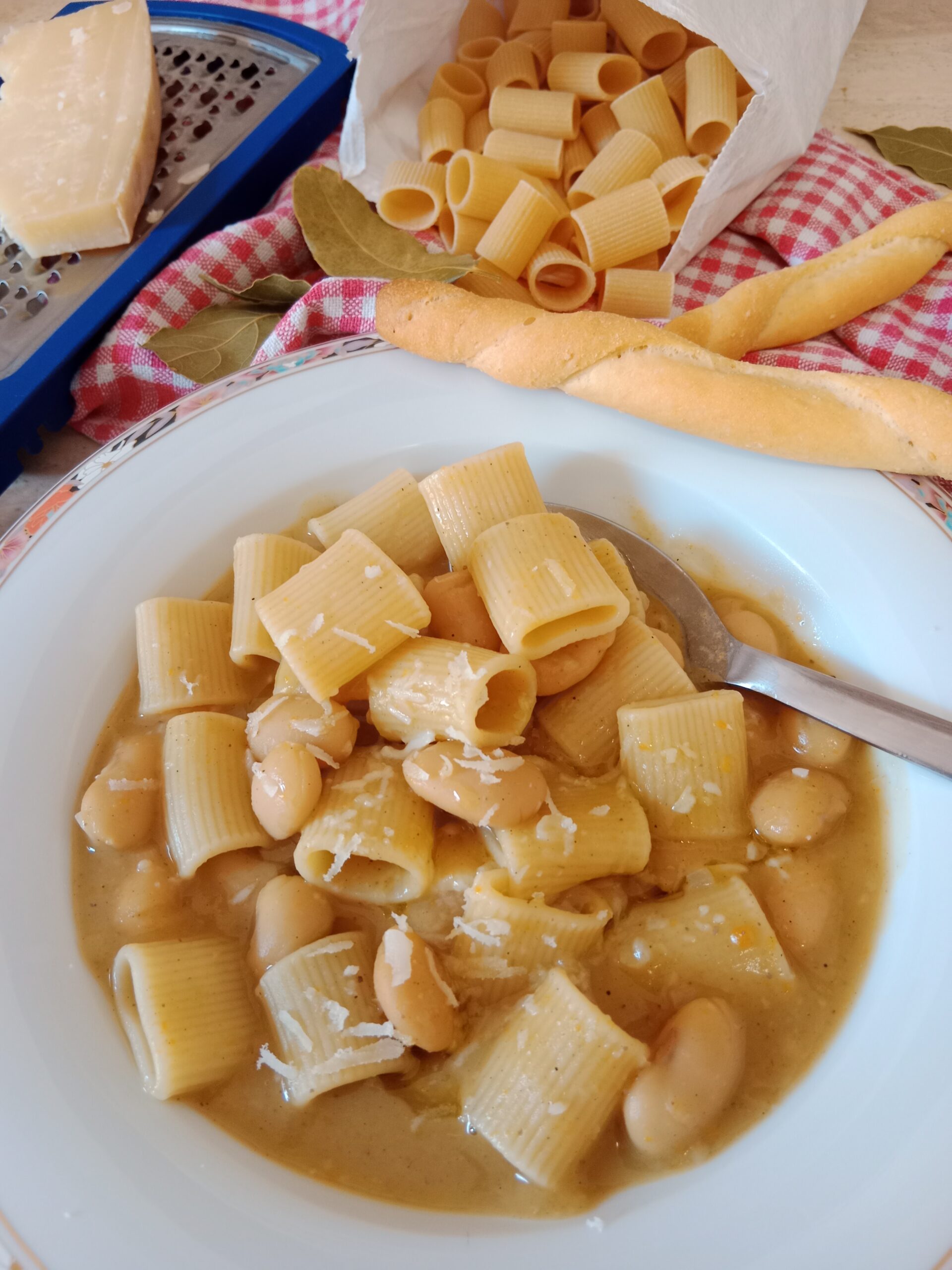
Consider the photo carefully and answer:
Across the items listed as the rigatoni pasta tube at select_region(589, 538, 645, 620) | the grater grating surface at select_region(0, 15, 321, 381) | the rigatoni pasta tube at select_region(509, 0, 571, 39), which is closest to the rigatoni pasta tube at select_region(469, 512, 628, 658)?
the rigatoni pasta tube at select_region(589, 538, 645, 620)

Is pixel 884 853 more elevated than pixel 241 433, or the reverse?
pixel 241 433

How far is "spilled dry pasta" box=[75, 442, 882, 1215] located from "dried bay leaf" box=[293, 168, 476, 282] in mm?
820

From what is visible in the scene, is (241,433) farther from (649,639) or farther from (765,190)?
(765,190)

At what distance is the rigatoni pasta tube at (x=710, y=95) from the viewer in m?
2.49

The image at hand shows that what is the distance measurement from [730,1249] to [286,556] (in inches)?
52.4

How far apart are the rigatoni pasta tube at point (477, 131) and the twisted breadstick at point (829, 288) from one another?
0.99 meters

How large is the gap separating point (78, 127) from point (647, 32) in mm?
1632

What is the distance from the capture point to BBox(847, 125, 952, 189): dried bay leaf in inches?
102

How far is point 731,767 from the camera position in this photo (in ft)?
5.34

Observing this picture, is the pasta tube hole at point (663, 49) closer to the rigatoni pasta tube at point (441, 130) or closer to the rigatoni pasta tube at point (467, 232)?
the rigatoni pasta tube at point (441, 130)

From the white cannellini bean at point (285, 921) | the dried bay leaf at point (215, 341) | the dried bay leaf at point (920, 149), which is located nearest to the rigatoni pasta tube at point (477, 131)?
the dried bay leaf at point (215, 341)

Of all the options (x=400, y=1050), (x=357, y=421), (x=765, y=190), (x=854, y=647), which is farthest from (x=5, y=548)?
(x=765, y=190)

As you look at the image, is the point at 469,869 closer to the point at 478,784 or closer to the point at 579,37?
the point at 478,784

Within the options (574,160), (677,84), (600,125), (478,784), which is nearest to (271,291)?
(574,160)
